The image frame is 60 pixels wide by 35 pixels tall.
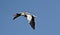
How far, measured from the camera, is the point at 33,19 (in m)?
7.36

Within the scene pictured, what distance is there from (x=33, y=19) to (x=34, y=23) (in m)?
0.44

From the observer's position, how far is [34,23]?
273 inches
